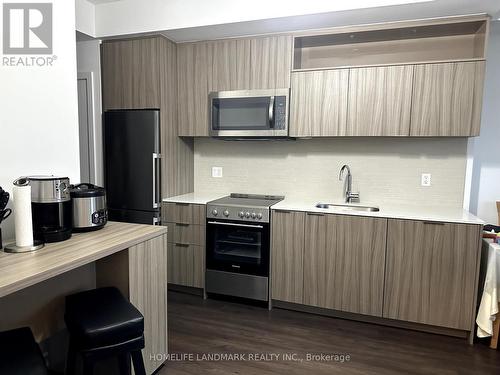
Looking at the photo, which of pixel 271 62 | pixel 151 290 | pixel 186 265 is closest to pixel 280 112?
pixel 271 62

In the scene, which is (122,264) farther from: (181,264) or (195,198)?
(195,198)

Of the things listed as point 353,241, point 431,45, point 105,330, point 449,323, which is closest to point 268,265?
point 353,241

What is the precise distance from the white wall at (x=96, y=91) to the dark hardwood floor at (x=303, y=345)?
156 cm

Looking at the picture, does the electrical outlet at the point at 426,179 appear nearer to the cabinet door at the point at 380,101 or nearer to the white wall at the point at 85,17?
the cabinet door at the point at 380,101

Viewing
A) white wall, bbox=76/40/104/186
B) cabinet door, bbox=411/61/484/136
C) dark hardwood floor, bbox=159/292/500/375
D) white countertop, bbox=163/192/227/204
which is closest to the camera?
dark hardwood floor, bbox=159/292/500/375

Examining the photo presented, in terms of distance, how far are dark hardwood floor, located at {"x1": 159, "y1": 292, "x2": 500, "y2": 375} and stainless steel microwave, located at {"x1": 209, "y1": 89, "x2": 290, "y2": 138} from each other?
5.20 ft

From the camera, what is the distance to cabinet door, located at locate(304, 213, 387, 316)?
279 cm

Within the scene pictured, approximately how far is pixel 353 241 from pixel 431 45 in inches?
71.0

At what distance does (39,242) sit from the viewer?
1760 mm

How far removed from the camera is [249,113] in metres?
3.27

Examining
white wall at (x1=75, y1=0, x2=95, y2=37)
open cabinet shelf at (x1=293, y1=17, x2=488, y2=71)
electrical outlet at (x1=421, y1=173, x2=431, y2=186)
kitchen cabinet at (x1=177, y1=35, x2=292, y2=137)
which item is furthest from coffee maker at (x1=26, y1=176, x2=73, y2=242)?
electrical outlet at (x1=421, y1=173, x2=431, y2=186)

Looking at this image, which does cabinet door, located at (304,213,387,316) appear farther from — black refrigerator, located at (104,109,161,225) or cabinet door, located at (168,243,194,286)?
black refrigerator, located at (104,109,161,225)

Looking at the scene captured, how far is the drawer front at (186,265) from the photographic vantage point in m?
3.30

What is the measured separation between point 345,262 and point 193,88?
2.14 meters
